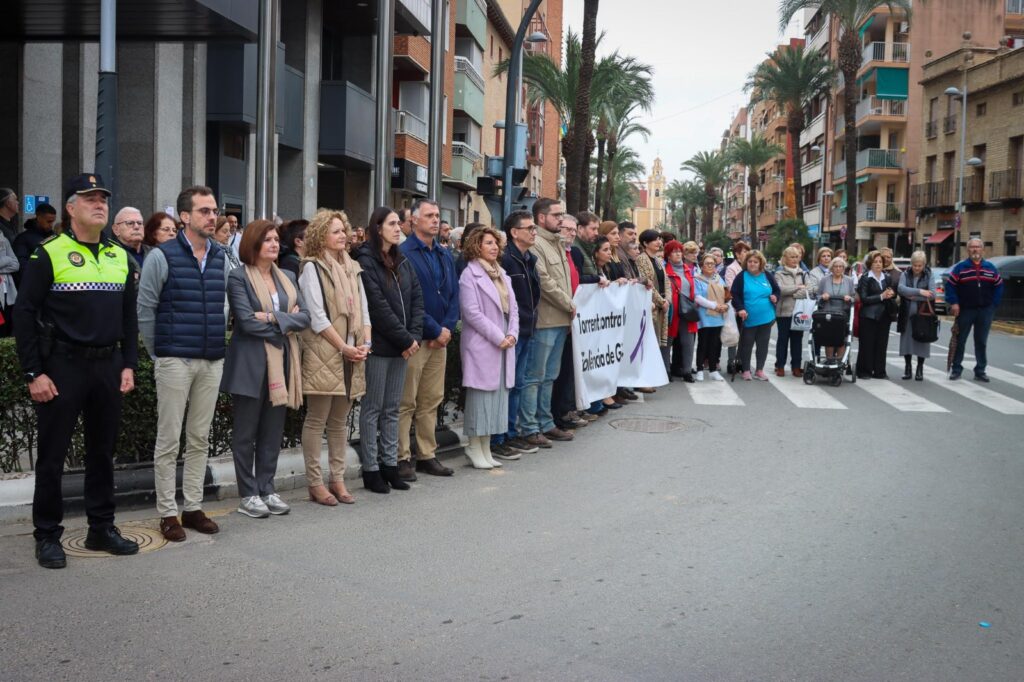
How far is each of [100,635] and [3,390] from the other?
278 cm

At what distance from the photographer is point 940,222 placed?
53.9 meters

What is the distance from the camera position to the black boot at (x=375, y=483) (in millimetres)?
7625

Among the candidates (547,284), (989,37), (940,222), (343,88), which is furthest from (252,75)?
(989,37)

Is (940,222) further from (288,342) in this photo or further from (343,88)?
(288,342)

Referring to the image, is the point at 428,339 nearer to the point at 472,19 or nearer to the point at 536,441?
the point at 536,441

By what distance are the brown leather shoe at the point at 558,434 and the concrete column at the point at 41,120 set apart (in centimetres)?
901

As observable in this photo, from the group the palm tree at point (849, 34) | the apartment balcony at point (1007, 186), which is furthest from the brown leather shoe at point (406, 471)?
the apartment balcony at point (1007, 186)

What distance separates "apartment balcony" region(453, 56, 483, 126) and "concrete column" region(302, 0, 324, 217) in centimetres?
1546

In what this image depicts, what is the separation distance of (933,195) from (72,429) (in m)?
55.0

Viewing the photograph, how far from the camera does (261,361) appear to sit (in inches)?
262

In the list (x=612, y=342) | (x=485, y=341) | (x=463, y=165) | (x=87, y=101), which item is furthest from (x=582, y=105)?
(x=485, y=341)

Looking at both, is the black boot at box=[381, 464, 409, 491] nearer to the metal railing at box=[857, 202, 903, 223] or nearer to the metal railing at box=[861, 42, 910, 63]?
the metal railing at box=[857, 202, 903, 223]

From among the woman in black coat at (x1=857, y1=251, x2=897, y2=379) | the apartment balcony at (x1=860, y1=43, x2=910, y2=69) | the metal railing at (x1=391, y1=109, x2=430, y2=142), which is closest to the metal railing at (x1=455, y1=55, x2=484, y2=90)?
the metal railing at (x1=391, y1=109, x2=430, y2=142)

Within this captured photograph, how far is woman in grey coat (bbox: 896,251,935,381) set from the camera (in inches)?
592
